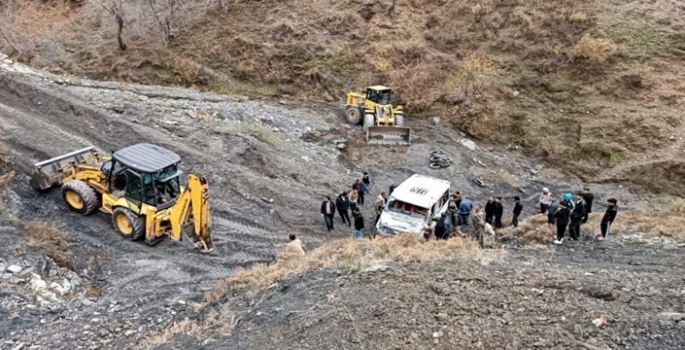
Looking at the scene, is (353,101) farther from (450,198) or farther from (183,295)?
(183,295)

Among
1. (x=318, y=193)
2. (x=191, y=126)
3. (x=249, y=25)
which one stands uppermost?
(x=249, y=25)

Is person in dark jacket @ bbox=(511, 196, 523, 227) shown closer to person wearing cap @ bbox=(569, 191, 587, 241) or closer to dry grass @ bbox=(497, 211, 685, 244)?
dry grass @ bbox=(497, 211, 685, 244)

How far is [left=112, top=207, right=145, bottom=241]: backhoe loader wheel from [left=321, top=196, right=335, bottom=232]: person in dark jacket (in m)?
4.56

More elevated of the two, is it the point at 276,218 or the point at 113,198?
the point at 113,198

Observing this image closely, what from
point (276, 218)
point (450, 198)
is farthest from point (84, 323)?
point (450, 198)

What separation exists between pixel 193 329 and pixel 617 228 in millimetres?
10447

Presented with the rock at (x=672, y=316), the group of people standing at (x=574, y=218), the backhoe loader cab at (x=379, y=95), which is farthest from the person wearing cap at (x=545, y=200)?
the rock at (x=672, y=316)

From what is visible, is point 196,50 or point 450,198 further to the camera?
point 196,50

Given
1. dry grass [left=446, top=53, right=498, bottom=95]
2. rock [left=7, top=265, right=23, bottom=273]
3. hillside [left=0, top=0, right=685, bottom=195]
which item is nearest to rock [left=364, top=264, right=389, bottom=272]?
rock [left=7, top=265, right=23, bottom=273]

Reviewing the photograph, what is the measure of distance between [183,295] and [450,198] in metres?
8.52

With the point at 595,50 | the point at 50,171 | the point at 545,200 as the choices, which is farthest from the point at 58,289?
the point at 595,50

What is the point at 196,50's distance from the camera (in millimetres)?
28344

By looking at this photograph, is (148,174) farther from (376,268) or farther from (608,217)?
(608,217)

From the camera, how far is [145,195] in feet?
40.5
